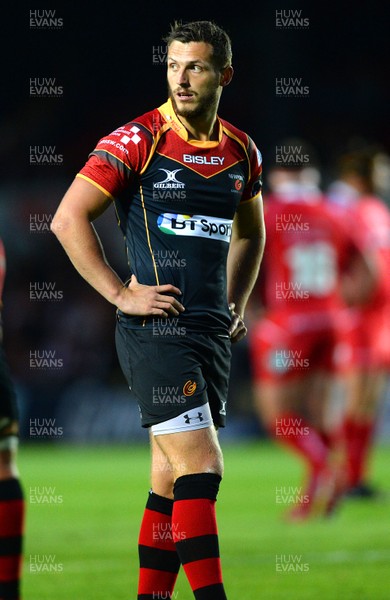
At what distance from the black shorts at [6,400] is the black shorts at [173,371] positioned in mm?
461

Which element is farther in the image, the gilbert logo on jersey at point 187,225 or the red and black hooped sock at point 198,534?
the gilbert logo on jersey at point 187,225

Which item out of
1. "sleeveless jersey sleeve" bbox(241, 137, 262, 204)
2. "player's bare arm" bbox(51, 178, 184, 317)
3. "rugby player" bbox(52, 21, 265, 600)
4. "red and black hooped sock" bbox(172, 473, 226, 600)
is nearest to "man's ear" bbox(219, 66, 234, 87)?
"rugby player" bbox(52, 21, 265, 600)

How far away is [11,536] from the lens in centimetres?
436

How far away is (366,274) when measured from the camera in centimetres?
931

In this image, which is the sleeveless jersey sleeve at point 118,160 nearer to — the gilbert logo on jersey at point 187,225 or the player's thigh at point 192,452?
the gilbert logo on jersey at point 187,225

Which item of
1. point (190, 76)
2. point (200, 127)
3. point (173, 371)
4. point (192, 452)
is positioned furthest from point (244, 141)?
point (192, 452)

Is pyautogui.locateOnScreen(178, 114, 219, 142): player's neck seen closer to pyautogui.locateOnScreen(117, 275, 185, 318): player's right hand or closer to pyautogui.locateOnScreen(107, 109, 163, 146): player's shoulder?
pyautogui.locateOnScreen(107, 109, 163, 146): player's shoulder

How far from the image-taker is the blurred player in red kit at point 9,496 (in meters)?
4.32

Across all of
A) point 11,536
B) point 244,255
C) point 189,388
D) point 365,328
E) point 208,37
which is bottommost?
point 365,328

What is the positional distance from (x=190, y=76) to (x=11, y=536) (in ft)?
5.81

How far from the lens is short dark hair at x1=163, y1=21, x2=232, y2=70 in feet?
13.6

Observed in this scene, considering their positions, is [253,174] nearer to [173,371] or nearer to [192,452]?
[173,371]

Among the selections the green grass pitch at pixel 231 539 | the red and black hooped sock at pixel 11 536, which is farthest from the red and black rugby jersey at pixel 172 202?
the green grass pitch at pixel 231 539

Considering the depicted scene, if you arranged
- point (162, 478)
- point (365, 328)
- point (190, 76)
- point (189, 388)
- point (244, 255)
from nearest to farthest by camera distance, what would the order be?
point (189, 388), point (190, 76), point (162, 478), point (244, 255), point (365, 328)
